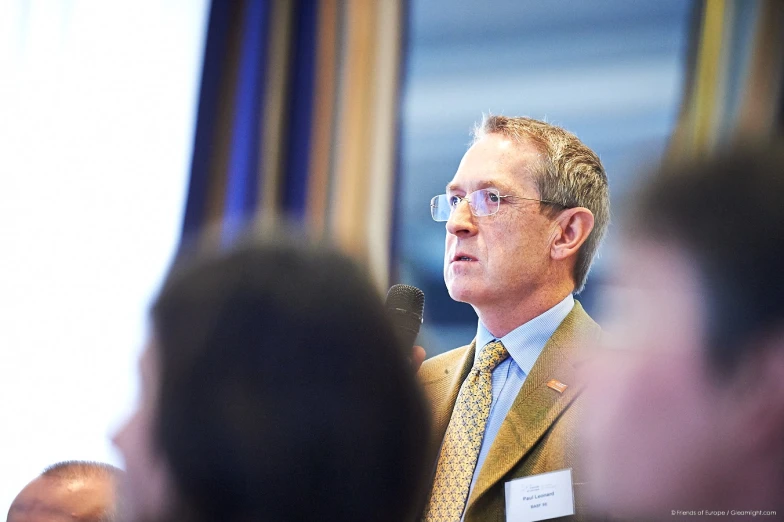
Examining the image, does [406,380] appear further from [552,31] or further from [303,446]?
[552,31]

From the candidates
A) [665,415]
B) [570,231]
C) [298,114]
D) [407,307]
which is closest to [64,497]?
[407,307]

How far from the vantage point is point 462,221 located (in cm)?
264

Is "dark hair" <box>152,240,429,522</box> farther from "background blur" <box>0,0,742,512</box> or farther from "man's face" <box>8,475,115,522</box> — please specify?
"background blur" <box>0,0,742,512</box>

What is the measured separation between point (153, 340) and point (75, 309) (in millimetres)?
3062

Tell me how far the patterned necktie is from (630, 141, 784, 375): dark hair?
1590mm

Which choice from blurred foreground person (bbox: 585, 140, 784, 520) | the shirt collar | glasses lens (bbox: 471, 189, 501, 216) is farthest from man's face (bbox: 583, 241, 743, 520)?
glasses lens (bbox: 471, 189, 501, 216)

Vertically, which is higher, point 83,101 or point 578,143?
point 83,101

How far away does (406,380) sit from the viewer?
84 cm

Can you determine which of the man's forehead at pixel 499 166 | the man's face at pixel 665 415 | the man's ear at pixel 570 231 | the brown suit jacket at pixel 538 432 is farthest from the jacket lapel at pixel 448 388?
the man's face at pixel 665 415

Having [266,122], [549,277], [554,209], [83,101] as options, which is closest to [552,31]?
[554,209]

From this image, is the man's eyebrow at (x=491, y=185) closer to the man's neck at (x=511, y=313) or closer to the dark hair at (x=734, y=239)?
the man's neck at (x=511, y=313)

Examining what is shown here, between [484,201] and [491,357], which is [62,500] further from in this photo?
[484,201]

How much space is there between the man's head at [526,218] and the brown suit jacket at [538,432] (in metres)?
0.29

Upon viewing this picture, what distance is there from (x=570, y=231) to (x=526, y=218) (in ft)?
0.56
